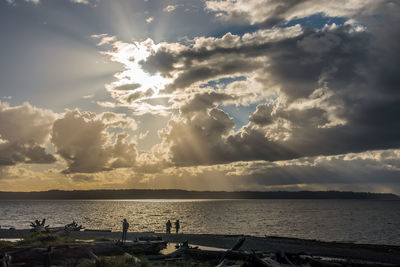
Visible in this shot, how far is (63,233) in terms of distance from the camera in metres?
38.5

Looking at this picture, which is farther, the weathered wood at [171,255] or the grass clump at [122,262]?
the weathered wood at [171,255]

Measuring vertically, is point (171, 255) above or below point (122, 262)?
below

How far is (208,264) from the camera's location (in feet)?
74.6

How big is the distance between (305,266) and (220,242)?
2271 centimetres

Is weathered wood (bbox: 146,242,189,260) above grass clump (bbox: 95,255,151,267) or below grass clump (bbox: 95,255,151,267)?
below

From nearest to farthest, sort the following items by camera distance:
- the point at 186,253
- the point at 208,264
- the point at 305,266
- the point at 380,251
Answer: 1. the point at 305,266
2. the point at 208,264
3. the point at 186,253
4. the point at 380,251

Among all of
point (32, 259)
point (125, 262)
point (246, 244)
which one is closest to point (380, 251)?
point (246, 244)

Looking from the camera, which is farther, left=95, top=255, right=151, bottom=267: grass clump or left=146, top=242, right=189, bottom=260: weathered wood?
left=146, top=242, right=189, bottom=260: weathered wood

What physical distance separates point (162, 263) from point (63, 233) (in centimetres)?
2091

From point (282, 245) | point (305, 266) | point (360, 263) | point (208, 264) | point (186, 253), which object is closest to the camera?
point (305, 266)

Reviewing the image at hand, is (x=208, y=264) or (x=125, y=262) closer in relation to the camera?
(x=125, y=262)

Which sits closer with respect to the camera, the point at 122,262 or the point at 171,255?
the point at 122,262

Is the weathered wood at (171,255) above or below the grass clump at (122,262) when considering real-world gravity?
below

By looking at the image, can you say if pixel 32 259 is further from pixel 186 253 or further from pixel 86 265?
pixel 186 253
